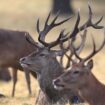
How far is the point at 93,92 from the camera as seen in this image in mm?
12203

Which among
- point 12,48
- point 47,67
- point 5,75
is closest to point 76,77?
point 47,67

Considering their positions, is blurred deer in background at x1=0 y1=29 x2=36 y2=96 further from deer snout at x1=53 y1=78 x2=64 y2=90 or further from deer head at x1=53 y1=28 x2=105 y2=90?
deer snout at x1=53 y1=78 x2=64 y2=90

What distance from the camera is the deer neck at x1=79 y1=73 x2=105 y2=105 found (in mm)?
12133

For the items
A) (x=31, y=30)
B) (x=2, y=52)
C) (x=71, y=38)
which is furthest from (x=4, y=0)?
(x=71, y=38)

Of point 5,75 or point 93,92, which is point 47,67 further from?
point 5,75

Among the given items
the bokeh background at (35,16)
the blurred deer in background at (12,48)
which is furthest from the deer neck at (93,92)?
the bokeh background at (35,16)

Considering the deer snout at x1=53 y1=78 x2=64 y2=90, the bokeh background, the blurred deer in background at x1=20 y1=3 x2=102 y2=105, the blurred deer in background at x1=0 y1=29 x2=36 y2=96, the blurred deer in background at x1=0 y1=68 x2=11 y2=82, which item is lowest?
the bokeh background

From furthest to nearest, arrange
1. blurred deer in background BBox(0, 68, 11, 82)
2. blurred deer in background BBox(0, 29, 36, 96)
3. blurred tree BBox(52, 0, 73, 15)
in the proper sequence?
blurred tree BBox(52, 0, 73, 15) → blurred deer in background BBox(0, 68, 11, 82) → blurred deer in background BBox(0, 29, 36, 96)

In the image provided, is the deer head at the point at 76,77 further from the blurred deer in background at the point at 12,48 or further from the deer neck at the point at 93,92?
the blurred deer in background at the point at 12,48

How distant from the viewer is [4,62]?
55.3ft

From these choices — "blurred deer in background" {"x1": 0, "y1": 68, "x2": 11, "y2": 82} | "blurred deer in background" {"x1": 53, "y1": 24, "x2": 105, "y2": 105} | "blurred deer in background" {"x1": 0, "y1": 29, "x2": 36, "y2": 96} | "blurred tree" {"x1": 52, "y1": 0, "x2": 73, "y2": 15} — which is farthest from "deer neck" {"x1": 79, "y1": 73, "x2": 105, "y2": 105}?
"blurred tree" {"x1": 52, "y1": 0, "x2": 73, "y2": 15}

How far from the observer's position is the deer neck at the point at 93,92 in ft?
39.8

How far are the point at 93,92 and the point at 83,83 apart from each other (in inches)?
10.9

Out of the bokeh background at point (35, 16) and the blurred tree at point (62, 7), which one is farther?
the blurred tree at point (62, 7)
